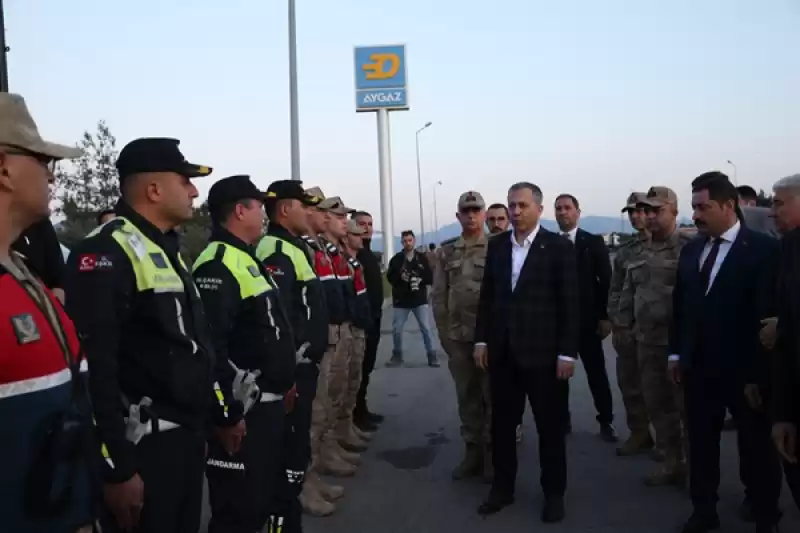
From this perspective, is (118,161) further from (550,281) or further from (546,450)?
(546,450)

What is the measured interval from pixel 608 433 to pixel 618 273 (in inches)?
61.3

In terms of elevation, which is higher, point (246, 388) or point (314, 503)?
point (246, 388)

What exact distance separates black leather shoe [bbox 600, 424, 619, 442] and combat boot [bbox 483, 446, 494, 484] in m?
1.54

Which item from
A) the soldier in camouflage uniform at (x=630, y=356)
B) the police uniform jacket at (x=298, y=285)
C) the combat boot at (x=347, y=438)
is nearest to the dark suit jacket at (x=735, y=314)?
the soldier in camouflage uniform at (x=630, y=356)

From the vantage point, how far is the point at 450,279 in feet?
20.5

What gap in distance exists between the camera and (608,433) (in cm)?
690

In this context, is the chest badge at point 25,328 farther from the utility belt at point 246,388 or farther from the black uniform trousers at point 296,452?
the black uniform trousers at point 296,452

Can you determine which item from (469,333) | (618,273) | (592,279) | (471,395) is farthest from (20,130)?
(592,279)

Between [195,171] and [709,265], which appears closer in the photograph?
[195,171]

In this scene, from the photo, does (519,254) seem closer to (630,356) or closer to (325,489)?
(630,356)

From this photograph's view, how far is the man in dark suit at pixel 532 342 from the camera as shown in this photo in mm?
4938

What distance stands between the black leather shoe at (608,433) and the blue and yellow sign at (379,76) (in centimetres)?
2132

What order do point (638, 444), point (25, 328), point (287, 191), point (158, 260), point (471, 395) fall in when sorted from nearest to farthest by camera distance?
point (25, 328), point (158, 260), point (287, 191), point (471, 395), point (638, 444)

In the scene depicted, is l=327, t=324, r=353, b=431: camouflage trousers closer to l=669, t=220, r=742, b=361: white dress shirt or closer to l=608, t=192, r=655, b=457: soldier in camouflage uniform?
l=608, t=192, r=655, b=457: soldier in camouflage uniform
